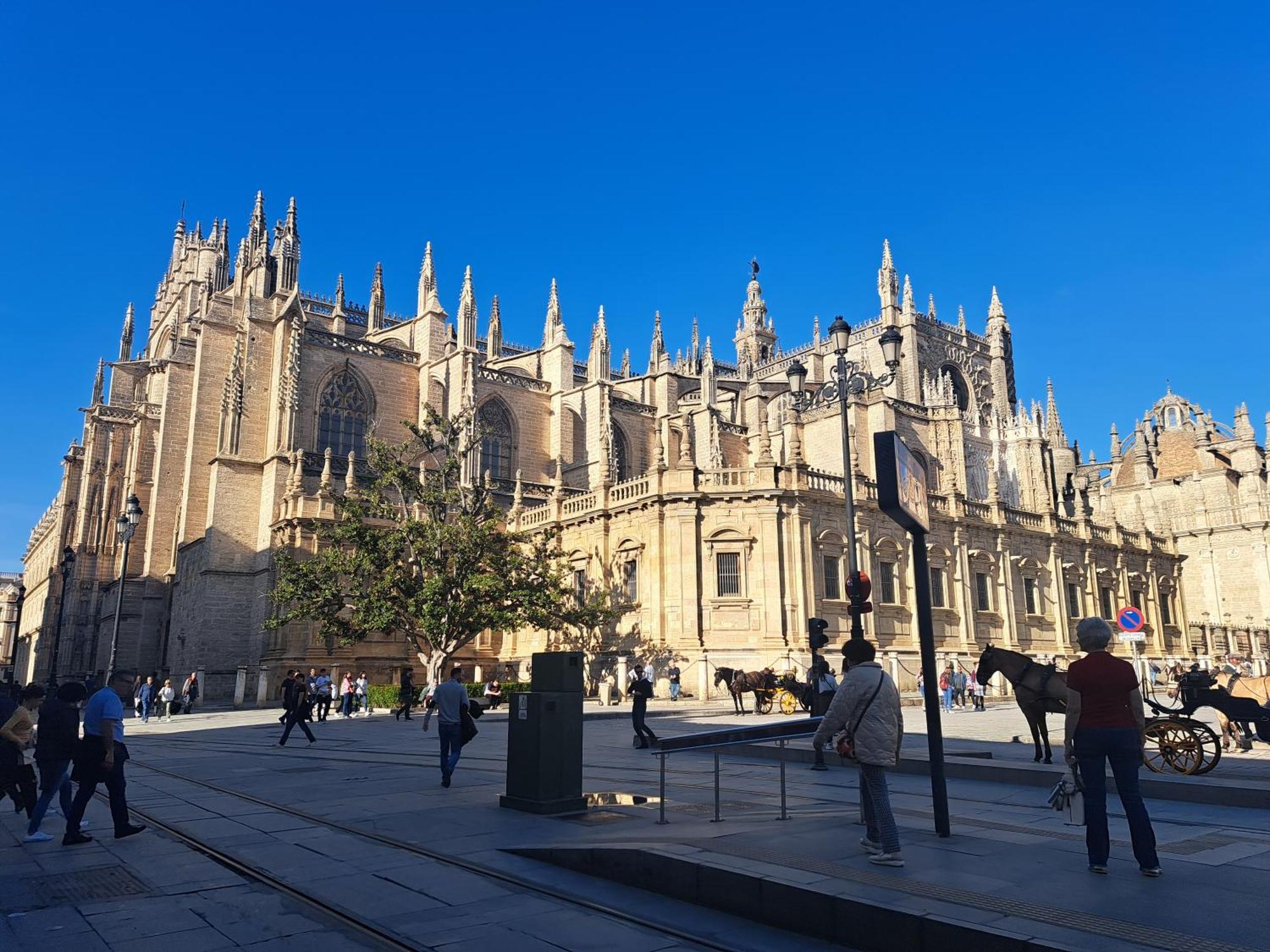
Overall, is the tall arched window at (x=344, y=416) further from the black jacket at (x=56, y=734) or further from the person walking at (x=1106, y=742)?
the person walking at (x=1106, y=742)

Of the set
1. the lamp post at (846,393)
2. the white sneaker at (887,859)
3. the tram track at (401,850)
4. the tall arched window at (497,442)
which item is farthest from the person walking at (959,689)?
the white sneaker at (887,859)

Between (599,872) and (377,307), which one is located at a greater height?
(377,307)

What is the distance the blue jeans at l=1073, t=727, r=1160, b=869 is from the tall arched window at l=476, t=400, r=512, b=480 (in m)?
37.3

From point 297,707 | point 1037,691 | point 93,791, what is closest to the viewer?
point 93,791

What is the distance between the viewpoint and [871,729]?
6.07m

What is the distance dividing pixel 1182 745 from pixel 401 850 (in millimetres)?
8700

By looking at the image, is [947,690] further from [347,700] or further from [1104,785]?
[1104,785]

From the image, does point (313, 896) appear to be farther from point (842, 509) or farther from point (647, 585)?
point (842, 509)

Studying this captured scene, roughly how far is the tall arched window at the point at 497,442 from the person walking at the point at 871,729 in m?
36.5

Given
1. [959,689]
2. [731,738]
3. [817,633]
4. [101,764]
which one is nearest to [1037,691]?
[817,633]

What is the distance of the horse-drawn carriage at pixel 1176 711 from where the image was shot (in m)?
10.3

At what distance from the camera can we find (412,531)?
27.6 m

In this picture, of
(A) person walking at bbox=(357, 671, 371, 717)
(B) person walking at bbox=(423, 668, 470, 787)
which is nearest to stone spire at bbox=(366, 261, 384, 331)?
(A) person walking at bbox=(357, 671, 371, 717)

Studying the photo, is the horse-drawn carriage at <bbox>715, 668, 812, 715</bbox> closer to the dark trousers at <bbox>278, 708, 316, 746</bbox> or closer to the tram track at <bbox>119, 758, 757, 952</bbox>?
the dark trousers at <bbox>278, 708, 316, 746</bbox>
